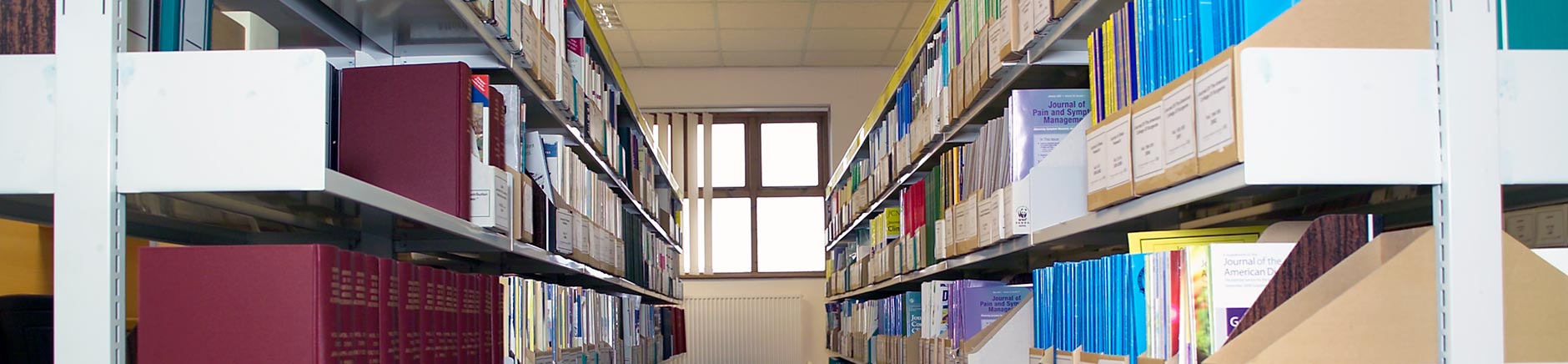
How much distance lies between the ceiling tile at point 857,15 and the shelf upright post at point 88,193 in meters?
6.13

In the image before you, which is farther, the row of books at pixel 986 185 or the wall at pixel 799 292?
the wall at pixel 799 292

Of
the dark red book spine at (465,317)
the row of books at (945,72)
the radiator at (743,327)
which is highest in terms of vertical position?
the row of books at (945,72)

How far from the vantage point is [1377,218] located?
137 cm

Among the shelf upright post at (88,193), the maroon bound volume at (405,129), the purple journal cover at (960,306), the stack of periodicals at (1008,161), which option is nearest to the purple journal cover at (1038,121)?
the stack of periodicals at (1008,161)

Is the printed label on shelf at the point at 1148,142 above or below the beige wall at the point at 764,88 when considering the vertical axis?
below

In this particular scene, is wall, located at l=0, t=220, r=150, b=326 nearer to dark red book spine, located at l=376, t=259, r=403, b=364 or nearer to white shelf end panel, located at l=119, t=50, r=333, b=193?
dark red book spine, located at l=376, t=259, r=403, b=364

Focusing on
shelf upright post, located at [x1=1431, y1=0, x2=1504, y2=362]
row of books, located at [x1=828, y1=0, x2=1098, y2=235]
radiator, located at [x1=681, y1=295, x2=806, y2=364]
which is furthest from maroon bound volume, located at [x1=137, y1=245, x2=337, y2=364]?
radiator, located at [x1=681, y1=295, x2=806, y2=364]

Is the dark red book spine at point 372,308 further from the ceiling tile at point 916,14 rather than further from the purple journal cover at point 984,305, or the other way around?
the ceiling tile at point 916,14

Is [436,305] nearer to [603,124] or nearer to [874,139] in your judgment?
[603,124]

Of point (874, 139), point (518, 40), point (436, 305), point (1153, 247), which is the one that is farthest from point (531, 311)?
point (874, 139)

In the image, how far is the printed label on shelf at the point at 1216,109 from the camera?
128cm

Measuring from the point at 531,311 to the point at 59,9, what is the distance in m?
1.54

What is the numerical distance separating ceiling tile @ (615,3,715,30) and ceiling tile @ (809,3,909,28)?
680mm

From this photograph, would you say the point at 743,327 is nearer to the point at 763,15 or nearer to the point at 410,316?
the point at 763,15
